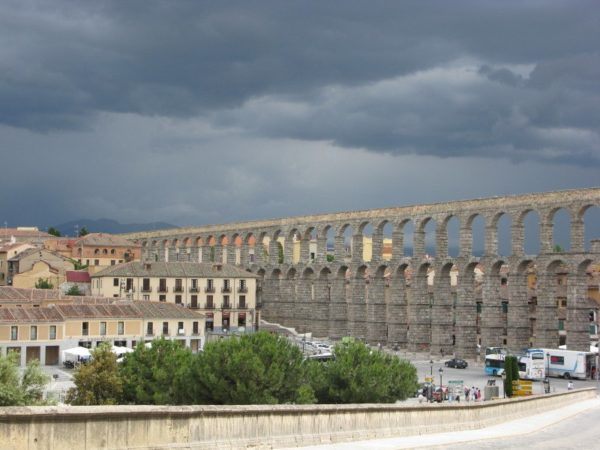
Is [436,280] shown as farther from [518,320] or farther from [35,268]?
[35,268]

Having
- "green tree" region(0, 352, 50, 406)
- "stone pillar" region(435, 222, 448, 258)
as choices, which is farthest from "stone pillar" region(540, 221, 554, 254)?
"green tree" region(0, 352, 50, 406)

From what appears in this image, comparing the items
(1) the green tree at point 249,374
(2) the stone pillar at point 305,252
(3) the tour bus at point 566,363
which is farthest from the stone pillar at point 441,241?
(1) the green tree at point 249,374

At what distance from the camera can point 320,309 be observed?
127062 mm

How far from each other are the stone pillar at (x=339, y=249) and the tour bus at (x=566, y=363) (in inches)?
1839

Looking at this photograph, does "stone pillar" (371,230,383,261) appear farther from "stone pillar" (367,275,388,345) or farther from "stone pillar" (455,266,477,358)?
"stone pillar" (455,266,477,358)

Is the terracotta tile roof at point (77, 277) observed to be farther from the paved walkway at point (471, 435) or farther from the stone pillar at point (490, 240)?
the paved walkway at point (471, 435)

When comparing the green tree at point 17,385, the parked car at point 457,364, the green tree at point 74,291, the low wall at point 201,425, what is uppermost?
the green tree at point 74,291

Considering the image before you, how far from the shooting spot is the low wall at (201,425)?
16.2 meters

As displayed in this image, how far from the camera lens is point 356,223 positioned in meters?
126

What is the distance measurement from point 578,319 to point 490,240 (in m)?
17.2

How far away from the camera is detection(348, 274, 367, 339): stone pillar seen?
11769cm

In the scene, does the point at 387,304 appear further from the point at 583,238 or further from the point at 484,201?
the point at 583,238

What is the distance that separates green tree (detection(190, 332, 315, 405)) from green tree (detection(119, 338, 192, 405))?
7.62 feet

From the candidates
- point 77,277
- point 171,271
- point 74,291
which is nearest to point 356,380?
point 171,271
